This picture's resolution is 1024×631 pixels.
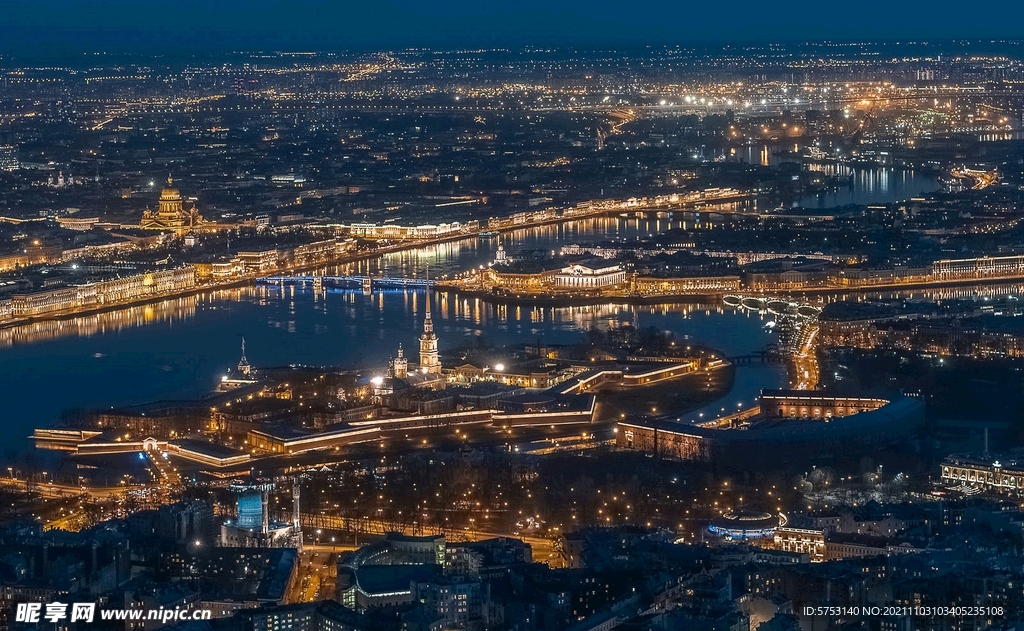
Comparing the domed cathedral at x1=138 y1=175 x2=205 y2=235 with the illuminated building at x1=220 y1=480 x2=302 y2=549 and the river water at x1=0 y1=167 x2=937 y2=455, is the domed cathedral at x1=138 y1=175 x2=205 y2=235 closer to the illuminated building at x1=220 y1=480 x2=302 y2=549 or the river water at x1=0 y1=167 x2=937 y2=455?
the river water at x1=0 y1=167 x2=937 y2=455

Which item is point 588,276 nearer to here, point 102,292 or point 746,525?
point 102,292

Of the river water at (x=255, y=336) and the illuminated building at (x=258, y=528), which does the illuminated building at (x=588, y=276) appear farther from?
the illuminated building at (x=258, y=528)

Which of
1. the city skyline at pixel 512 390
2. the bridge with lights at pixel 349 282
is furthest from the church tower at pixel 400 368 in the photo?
the bridge with lights at pixel 349 282

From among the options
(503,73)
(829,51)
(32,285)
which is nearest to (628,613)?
(32,285)

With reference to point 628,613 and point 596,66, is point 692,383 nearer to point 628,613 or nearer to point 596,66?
point 628,613

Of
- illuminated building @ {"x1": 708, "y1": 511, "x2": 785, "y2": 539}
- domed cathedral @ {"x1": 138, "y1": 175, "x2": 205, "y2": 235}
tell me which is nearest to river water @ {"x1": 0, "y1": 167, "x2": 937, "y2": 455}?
illuminated building @ {"x1": 708, "y1": 511, "x2": 785, "y2": 539}
